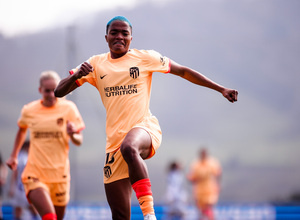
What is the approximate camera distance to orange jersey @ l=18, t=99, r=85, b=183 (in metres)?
6.54

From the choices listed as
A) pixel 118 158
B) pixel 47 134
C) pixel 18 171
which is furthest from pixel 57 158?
pixel 18 171

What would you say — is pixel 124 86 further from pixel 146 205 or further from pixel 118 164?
pixel 146 205

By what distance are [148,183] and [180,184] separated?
12.3 meters

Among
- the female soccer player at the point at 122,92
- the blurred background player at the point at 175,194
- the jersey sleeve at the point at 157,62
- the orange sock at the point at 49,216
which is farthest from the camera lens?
the blurred background player at the point at 175,194

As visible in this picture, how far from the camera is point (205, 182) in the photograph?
16.4 meters

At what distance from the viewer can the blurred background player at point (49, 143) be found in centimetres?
648

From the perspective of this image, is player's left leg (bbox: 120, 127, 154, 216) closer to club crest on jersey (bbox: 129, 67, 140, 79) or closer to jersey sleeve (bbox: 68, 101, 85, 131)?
club crest on jersey (bbox: 129, 67, 140, 79)

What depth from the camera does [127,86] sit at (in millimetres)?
4887

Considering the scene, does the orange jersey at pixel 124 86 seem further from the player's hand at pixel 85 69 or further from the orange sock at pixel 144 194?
the orange sock at pixel 144 194

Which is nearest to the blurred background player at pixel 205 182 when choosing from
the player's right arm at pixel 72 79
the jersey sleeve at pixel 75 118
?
the jersey sleeve at pixel 75 118

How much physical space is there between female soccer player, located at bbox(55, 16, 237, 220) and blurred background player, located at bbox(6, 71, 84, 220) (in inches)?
59.2

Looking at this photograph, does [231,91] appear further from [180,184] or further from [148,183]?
[180,184]

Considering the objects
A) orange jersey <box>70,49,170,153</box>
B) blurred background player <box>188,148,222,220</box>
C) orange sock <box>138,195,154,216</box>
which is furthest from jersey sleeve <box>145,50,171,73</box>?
blurred background player <box>188,148,222,220</box>

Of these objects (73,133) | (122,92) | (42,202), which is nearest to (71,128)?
(73,133)
